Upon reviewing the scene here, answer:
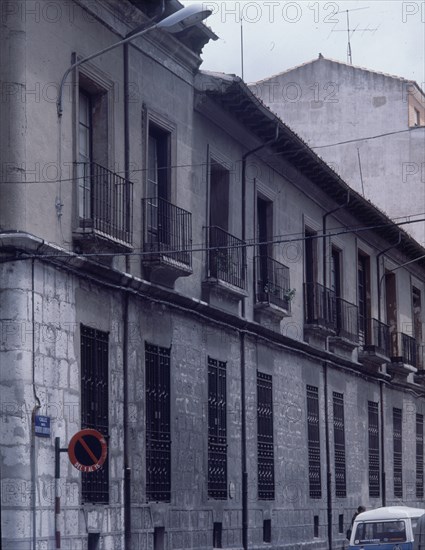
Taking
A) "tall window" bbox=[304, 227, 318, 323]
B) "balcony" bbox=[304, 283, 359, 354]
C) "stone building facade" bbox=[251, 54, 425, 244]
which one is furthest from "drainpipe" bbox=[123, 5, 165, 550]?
"stone building facade" bbox=[251, 54, 425, 244]

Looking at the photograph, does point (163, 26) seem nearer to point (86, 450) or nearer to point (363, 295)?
point (86, 450)

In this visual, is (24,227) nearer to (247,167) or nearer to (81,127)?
(81,127)

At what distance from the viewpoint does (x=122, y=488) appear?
20047mm

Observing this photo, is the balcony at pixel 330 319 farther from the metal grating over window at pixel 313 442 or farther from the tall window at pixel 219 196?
the tall window at pixel 219 196

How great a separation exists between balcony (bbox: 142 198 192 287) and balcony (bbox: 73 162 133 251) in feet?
3.13

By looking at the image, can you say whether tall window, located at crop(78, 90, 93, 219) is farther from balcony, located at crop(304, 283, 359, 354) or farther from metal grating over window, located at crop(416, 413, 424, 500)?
metal grating over window, located at crop(416, 413, 424, 500)

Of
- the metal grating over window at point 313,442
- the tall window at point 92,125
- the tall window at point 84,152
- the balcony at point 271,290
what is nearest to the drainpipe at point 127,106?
the tall window at point 92,125

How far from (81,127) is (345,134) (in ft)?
79.3

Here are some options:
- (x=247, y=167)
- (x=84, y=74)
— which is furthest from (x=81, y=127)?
(x=247, y=167)

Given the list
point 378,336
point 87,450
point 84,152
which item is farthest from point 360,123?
point 87,450

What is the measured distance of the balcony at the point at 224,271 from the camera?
23.8m

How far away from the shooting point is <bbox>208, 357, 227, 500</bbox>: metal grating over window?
23809 millimetres

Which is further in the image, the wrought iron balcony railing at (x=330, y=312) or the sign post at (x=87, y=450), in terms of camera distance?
the wrought iron balcony railing at (x=330, y=312)

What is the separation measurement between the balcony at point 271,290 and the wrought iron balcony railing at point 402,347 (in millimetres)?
9641
